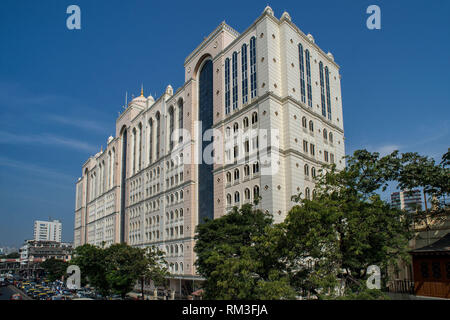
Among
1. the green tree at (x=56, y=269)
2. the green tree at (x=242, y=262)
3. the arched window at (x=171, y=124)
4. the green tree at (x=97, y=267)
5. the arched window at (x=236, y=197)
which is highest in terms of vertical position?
the arched window at (x=171, y=124)

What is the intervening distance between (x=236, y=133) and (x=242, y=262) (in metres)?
25.0

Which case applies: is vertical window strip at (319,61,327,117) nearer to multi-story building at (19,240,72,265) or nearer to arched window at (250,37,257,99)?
arched window at (250,37,257,99)

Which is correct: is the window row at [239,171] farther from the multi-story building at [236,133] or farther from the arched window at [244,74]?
the arched window at [244,74]

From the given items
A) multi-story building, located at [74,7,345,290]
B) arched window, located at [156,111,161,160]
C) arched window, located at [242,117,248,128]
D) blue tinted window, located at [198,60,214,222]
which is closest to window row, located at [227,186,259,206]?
multi-story building, located at [74,7,345,290]

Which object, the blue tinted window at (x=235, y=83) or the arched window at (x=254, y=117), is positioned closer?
the arched window at (x=254, y=117)

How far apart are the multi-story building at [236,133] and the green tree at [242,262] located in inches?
314

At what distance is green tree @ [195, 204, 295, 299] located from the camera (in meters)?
18.8

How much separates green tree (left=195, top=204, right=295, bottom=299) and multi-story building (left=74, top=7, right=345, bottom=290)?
798 cm

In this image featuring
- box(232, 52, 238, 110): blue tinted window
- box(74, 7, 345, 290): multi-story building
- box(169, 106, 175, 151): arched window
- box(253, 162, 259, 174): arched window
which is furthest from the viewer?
box(169, 106, 175, 151): arched window

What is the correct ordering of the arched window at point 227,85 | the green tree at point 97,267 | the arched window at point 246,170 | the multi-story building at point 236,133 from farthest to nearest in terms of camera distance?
the green tree at point 97,267 → the arched window at point 227,85 → the arched window at point 246,170 → the multi-story building at point 236,133

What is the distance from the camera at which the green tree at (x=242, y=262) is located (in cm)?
1883

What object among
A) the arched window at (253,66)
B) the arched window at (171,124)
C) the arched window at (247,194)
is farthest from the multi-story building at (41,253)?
the arched window at (253,66)

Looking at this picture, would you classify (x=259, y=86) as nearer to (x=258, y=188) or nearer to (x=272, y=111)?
(x=272, y=111)
